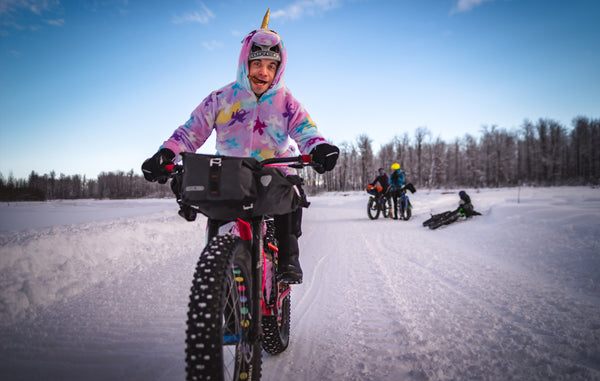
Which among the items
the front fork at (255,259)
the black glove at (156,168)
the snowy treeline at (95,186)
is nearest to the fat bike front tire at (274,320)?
the front fork at (255,259)

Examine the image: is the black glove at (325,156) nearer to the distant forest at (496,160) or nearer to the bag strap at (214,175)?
the bag strap at (214,175)

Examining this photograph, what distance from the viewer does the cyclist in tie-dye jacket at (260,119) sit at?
197 centimetres

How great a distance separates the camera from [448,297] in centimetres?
297

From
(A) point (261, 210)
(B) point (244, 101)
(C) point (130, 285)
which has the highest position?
(B) point (244, 101)

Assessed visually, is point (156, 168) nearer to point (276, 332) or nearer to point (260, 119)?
point (260, 119)

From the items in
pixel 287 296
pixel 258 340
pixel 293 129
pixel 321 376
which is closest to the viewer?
pixel 258 340

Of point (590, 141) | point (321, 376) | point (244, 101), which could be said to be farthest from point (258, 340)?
point (590, 141)

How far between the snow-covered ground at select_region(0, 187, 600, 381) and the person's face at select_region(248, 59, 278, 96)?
6.96 feet

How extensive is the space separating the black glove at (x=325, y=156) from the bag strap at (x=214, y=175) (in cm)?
61

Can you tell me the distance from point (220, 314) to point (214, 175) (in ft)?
2.16

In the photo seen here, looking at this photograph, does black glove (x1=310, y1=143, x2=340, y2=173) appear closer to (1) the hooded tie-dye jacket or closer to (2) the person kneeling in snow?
(1) the hooded tie-dye jacket

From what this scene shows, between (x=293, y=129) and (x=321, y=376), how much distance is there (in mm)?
1783

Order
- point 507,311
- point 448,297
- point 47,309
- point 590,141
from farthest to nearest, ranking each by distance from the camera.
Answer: point 590,141 < point 448,297 < point 47,309 < point 507,311

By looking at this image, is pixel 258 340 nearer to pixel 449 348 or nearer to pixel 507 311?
pixel 449 348
